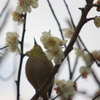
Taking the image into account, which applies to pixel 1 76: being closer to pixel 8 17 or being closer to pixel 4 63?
pixel 4 63

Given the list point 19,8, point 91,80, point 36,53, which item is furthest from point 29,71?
point 91,80

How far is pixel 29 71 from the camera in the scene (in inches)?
20.7

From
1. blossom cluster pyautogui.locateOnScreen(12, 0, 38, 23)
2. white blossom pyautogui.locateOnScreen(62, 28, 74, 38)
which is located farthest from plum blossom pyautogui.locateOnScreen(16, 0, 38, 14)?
white blossom pyautogui.locateOnScreen(62, 28, 74, 38)

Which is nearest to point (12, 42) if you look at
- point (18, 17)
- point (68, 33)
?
point (18, 17)

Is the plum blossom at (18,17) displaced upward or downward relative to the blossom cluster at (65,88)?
upward

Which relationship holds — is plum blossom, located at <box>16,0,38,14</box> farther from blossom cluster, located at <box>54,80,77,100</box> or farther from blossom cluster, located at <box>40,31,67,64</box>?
blossom cluster, located at <box>54,80,77,100</box>

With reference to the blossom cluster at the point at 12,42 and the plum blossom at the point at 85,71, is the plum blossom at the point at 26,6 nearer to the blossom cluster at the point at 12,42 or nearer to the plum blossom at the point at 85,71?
the blossom cluster at the point at 12,42

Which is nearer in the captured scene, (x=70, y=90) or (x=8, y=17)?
(x=70, y=90)

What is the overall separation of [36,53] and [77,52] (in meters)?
0.11

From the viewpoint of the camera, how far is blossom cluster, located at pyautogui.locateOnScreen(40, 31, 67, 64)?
1.39 ft

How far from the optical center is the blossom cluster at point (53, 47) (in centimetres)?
42

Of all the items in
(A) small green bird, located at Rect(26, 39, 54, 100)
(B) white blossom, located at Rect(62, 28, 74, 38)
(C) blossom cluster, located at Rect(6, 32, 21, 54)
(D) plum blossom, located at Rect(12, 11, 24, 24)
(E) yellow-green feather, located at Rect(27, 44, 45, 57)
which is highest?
(D) plum blossom, located at Rect(12, 11, 24, 24)

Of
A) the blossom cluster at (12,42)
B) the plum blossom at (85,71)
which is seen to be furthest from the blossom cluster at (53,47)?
the plum blossom at (85,71)

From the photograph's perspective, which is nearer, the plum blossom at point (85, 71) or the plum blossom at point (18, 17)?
the plum blossom at point (18, 17)
